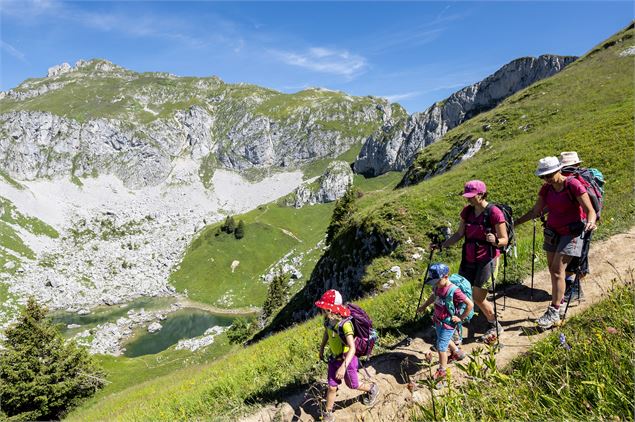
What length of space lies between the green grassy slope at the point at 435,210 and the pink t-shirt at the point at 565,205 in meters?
3.35

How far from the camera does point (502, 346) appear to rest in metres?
6.61

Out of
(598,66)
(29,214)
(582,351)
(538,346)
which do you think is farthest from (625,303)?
(29,214)

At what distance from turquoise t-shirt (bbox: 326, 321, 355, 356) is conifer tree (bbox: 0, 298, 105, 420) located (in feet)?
119

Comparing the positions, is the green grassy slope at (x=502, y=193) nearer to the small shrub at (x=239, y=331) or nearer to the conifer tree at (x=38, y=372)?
the conifer tree at (x=38, y=372)

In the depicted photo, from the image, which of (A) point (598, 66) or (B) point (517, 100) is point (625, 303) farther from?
(A) point (598, 66)

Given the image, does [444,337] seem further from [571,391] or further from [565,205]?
[565,205]

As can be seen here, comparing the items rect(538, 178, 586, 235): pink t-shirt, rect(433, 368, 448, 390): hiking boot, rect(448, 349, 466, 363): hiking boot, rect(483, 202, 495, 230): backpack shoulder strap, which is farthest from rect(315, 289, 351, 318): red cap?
rect(538, 178, 586, 235): pink t-shirt

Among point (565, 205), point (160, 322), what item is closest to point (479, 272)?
point (565, 205)

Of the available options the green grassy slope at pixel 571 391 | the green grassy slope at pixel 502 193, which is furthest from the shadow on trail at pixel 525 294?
the green grassy slope at pixel 571 391

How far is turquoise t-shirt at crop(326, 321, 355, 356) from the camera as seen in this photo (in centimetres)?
682

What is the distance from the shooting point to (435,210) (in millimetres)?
24359

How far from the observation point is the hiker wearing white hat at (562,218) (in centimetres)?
704

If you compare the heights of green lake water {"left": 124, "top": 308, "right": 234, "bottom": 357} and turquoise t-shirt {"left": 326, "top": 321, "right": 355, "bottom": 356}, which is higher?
turquoise t-shirt {"left": 326, "top": 321, "right": 355, "bottom": 356}

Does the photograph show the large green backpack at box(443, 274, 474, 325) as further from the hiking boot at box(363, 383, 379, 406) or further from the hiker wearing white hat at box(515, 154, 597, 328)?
the hiking boot at box(363, 383, 379, 406)
